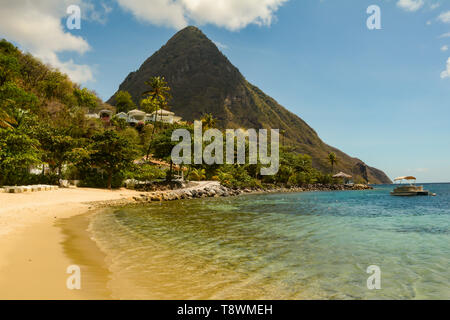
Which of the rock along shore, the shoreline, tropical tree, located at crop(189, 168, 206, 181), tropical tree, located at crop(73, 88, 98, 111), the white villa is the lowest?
the rock along shore

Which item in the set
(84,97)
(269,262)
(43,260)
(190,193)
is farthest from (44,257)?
(84,97)

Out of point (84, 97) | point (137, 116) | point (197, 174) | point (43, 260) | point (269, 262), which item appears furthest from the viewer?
point (137, 116)

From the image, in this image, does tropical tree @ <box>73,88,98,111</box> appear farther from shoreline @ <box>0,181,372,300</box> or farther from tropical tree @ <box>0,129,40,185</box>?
shoreline @ <box>0,181,372,300</box>

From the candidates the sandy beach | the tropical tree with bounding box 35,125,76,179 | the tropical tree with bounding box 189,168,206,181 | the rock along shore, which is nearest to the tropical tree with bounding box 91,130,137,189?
the tropical tree with bounding box 35,125,76,179

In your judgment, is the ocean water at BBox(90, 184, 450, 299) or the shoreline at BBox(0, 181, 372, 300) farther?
the ocean water at BBox(90, 184, 450, 299)

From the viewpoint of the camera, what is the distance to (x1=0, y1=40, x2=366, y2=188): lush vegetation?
2570cm

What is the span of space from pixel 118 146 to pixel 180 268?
95.9 ft

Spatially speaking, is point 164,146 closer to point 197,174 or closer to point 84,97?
point 197,174

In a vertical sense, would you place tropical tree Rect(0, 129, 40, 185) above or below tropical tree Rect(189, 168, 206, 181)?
above

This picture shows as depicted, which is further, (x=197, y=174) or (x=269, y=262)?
(x=197, y=174)

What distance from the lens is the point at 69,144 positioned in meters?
29.7

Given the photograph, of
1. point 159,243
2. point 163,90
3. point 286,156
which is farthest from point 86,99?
point 159,243
